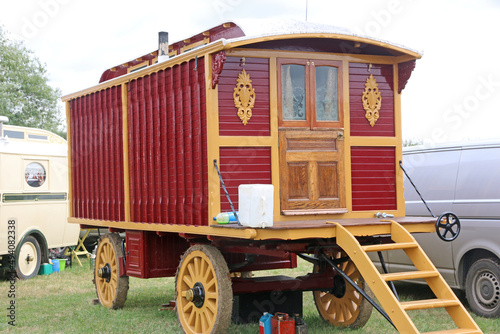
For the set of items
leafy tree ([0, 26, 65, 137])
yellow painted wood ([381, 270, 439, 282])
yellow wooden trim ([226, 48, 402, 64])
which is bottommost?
yellow painted wood ([381, 270, 439, 282])

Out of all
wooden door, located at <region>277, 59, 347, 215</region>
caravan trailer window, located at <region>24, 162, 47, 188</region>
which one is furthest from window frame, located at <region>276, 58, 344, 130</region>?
caravan trailer window, located at <region>24, 162, 47, 188</region>

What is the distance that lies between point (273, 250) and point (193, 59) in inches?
91.3

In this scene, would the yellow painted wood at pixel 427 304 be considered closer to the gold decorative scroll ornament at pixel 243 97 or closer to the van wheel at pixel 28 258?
the gold decorative scroll ornament at pixel 243 97

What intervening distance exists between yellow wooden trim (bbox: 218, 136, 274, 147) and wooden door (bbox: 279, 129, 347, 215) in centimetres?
17

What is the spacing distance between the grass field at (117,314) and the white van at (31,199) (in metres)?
1.08

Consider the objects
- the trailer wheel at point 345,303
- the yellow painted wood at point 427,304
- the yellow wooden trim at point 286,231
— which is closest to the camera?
the yellow painted wood at point 427,304

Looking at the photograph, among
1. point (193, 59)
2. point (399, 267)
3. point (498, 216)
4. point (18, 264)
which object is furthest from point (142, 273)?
point (18, 264)

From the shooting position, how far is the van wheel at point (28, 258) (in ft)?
45.6

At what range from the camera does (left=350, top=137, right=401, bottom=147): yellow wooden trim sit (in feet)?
25.4

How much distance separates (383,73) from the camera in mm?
7996

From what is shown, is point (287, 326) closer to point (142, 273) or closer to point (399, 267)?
point (142, 273)

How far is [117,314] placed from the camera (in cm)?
929

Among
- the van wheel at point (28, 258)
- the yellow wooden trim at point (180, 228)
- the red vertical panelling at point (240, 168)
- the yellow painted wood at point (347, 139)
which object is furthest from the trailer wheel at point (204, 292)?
the van wheel at point (28, 258)

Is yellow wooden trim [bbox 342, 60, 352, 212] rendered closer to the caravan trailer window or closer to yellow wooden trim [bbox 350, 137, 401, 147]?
yellow wooden trim [bbox 350, 137, 401, 147]
